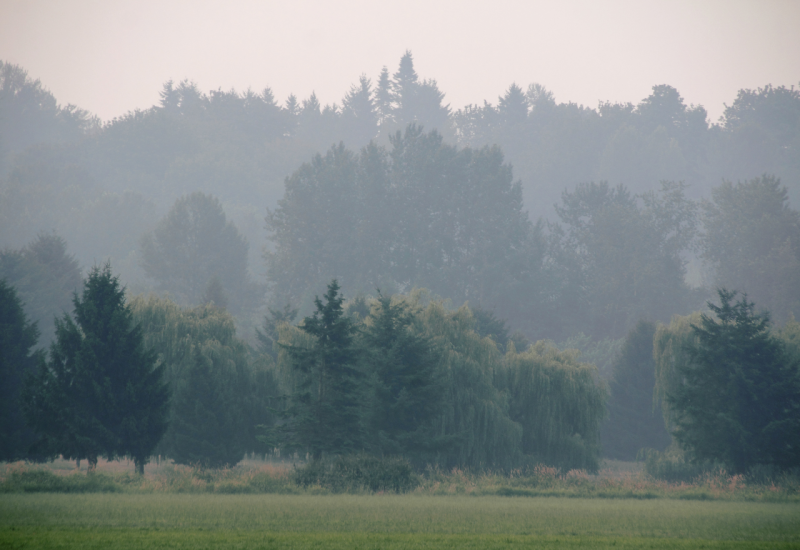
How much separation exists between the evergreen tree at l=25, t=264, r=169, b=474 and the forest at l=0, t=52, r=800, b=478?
0.09 m

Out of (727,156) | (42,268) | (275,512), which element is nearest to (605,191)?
(727,156)

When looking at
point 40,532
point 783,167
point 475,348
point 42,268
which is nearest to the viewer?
point 40,532

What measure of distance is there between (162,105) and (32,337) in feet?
388

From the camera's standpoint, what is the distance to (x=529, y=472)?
34594mm

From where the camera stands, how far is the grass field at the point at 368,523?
48.5 ft

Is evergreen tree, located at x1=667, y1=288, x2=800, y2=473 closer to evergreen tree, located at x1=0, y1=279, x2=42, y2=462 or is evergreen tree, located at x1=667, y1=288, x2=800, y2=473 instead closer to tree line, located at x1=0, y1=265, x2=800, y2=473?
tree line, located at x1=0, y1=265, x2=800, y2=473

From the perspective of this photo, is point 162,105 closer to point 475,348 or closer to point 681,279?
point 681,279

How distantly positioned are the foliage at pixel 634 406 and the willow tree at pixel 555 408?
11899 millimetres

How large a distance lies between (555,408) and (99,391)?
22.9 meters

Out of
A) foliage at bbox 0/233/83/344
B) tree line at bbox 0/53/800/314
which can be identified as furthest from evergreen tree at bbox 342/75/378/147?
foliage at bbox 0/233/83/344

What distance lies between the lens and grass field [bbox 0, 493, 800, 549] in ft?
48.5

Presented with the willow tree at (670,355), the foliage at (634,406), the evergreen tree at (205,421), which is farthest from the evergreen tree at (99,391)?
the foliage at (634,406)

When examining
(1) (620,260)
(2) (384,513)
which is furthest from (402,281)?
(2) (384,513)

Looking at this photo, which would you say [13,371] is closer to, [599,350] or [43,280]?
[43,280]
